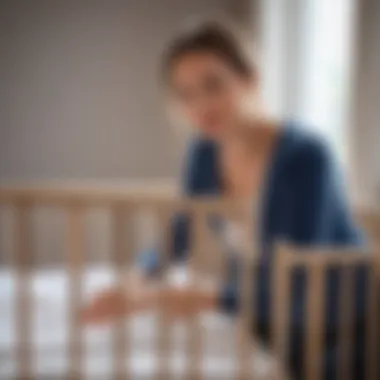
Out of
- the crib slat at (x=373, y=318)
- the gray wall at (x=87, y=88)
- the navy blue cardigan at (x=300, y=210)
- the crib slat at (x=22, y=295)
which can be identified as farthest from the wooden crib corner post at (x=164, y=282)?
the gray wall at (x=87, y=88)

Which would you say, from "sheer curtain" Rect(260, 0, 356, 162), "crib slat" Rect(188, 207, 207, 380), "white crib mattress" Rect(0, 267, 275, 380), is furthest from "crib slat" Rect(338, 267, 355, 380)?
"sheer curtain" Rect(260, 0, 356, 162)

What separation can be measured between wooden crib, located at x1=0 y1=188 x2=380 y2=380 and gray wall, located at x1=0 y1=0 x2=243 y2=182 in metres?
1.13

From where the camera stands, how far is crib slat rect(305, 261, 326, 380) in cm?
125

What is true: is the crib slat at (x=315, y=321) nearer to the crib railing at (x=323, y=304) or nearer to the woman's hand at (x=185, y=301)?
the crib railing at (x=323, y=304)

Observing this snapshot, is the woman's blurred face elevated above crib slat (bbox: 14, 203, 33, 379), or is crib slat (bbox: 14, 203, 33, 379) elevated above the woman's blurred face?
the woman's blurred face

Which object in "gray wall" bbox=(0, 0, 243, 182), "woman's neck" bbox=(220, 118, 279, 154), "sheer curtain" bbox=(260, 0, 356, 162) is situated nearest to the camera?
"woman's neck" bbox=(220, 118, 279, 154)

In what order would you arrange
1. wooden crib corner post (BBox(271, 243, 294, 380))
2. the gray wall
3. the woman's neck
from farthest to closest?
the gray wall
the woman's neck
wooden crib corner post (BBox(271, 243, 294, 380))

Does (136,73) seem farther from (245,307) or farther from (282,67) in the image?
(245,307)

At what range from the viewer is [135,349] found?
4.47 ft

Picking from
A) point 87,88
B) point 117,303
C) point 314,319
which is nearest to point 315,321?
point 314,319

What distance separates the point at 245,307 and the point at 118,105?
1.39 m

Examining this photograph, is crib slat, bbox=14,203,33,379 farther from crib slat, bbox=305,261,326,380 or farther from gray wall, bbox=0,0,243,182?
gray wall, bbox=0,0,243,182

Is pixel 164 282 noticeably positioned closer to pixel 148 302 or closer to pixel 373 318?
pixel 148 302

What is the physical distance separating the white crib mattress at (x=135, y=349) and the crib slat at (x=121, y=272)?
0.01 metres
